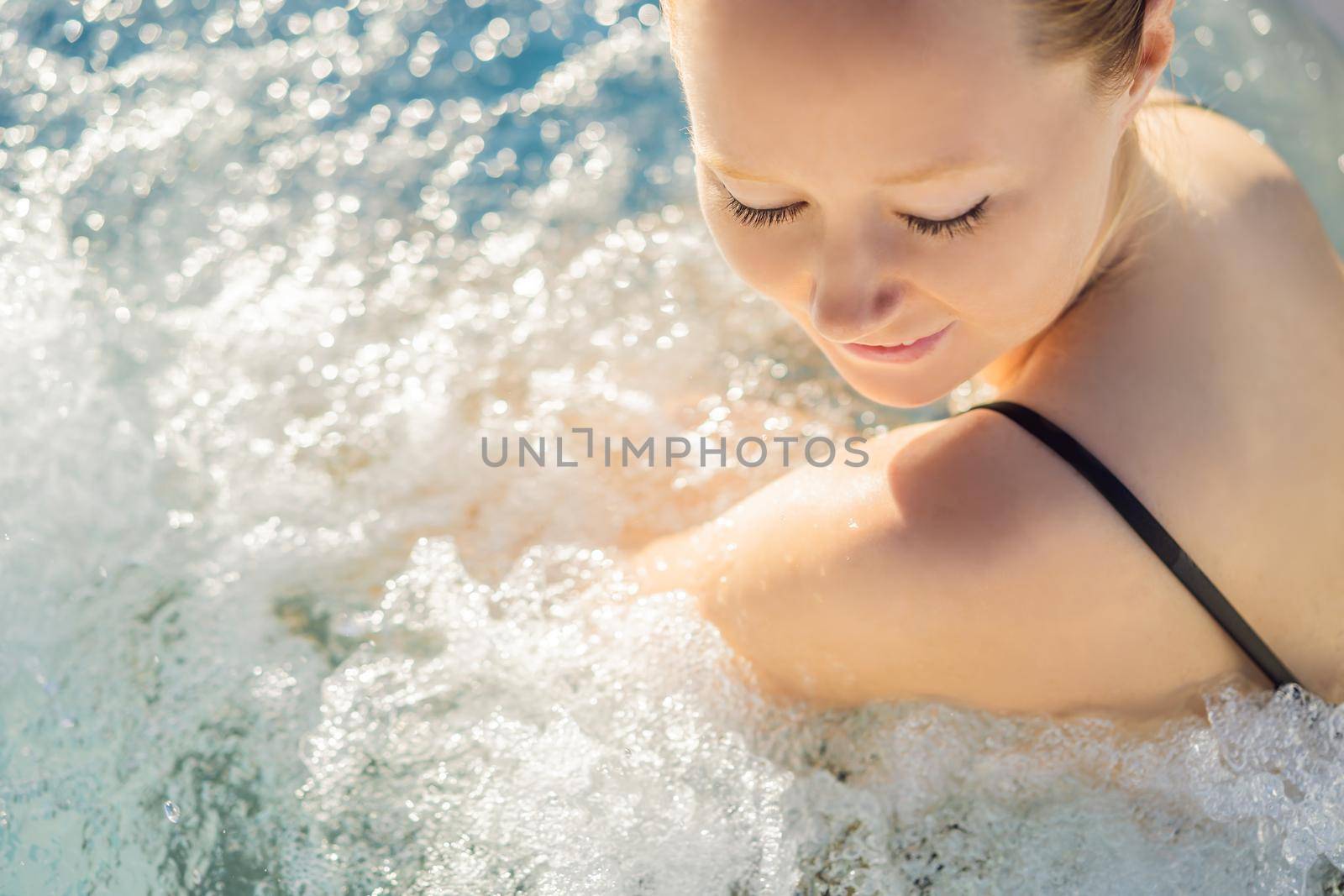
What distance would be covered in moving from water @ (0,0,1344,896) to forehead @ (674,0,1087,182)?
2.34 ft

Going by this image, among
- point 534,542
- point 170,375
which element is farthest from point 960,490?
point 170,375

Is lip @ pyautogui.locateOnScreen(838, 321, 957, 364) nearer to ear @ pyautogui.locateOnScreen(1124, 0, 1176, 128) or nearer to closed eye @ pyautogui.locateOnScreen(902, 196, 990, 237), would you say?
closed eye @ pyautogui.locateOnScreen(902, 196, 990, 237)

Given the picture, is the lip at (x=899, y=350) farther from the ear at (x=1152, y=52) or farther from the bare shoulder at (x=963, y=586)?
the ear at (x=1152, y=52)

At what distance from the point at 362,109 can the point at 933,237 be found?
1811 millimetres

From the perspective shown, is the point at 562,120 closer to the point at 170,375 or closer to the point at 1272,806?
the point at 170,375

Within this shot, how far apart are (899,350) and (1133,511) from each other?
0.91 ft

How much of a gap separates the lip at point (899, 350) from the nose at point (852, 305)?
12 centimetres

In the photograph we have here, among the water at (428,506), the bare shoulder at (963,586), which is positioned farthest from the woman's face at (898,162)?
the water at (428,506)

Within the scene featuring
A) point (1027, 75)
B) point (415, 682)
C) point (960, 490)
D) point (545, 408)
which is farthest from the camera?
point (545, 408)

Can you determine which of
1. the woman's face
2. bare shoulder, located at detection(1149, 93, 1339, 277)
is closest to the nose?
the woman's face

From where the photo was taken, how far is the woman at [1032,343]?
1048mm

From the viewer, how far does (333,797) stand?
1.60 m

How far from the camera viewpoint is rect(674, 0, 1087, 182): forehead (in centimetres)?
100

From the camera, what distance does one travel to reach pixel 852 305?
1.15 m
